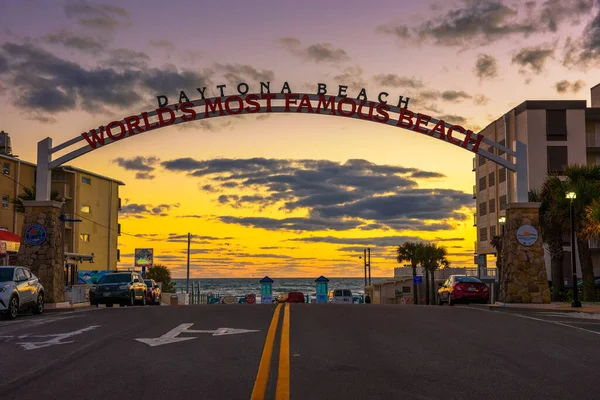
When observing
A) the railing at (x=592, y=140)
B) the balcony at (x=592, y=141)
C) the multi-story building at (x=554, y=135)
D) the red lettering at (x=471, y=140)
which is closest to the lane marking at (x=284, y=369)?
the red lettering at (x=471, y=140)

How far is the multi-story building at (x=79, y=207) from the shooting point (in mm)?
67312

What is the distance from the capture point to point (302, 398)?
7781 millimetres

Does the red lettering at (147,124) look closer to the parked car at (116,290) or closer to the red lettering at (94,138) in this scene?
the red lettering at (94,138)

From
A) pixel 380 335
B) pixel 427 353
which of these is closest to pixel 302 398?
pixel 427 353

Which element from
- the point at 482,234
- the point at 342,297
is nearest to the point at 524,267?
the point at 342,297

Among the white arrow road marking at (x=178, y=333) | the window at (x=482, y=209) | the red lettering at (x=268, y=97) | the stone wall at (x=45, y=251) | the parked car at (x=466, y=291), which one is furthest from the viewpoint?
the window at (x=482, y=209)

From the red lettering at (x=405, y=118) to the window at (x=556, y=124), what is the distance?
1484 inches

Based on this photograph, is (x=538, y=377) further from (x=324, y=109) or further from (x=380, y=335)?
(x=324, y=109)

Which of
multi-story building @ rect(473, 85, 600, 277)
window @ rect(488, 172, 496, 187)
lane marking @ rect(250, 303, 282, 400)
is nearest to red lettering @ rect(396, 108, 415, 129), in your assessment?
lane marking @ rect(250, 303, 282, 400)

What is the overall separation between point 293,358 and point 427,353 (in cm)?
215

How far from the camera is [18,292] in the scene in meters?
21.4

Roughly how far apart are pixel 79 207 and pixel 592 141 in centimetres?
5165

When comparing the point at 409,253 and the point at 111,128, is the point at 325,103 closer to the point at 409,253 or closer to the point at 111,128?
the point at 111,128

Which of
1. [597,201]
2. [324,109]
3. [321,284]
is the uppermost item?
[324,109]
